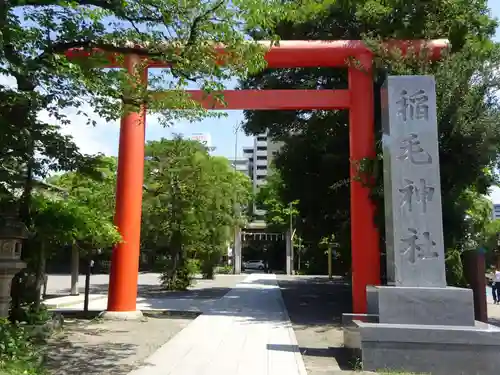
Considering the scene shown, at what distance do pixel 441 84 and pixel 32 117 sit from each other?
321 inches

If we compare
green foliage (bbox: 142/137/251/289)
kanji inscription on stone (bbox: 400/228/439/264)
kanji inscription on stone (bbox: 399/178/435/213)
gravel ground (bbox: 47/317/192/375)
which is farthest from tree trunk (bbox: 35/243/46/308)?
green foliage (bbox: 142/137/251/289)

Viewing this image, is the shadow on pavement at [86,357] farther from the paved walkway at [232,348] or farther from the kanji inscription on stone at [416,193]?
the kanji inscription on stone at [416,193]

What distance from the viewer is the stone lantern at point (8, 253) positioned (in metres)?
7.22

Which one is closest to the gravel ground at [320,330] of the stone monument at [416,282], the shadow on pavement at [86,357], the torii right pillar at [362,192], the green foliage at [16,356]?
the stone monument at [416,282]

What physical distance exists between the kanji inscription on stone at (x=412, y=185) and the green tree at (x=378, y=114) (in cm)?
176

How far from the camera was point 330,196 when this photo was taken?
588 inches

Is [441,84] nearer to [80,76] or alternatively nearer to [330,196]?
[330,196]

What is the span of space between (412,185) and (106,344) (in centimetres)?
552

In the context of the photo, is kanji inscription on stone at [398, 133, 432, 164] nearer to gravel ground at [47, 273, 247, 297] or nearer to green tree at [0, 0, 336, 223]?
green tree at [0, 0, 336, 223]

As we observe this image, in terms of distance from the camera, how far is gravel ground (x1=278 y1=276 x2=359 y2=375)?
681 cm

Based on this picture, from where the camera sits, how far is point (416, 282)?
6.95 m

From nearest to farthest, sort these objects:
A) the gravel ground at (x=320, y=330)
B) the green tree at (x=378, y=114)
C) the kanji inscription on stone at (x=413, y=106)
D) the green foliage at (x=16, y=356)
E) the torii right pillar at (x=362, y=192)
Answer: the green foliage at (x=16, y=356) < the gravel ground at (x=320, y=330) < the kanji inscription on stone at (x=413, y=106) < the green tree at (x=378, y=114) < the torii right pillar at (x=362, y=192)

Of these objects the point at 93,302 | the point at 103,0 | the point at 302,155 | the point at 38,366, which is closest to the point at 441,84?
the point at 302,155

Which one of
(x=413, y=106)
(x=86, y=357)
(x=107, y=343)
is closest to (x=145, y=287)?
(x=107, y=343)
